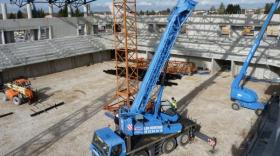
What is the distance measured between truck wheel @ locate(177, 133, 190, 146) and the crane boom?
7.74 feet

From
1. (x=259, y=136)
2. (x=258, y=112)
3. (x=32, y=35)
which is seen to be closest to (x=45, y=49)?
(x=32, y=35)

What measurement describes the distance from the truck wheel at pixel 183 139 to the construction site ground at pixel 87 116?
271 mm

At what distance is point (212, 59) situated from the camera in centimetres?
2452

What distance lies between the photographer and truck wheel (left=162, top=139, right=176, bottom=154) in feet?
38.8

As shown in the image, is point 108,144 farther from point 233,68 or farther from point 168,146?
point 233,68

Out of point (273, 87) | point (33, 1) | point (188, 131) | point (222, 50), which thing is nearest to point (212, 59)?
point (222, 50)

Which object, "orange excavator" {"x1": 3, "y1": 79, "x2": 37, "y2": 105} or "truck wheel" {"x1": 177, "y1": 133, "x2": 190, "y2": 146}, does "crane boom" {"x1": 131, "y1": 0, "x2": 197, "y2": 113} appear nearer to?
"truck wheel" {"x1": 177, "y1": 133, "x2": 190, "y2": 146}

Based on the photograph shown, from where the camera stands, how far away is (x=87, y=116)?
16141 mm

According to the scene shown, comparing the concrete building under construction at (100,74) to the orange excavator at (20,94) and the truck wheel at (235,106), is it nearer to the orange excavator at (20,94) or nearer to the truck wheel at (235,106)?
the truck wheel at (235,106)

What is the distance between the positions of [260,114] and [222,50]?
10.1m

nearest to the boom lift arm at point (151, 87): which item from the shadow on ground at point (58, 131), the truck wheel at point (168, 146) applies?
the truck wheel at point (168, 146)

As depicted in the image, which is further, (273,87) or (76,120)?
(273,87)

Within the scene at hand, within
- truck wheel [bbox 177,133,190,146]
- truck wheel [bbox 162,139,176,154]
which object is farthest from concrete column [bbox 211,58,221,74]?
truck wheel [bbox 162,139,176,154]

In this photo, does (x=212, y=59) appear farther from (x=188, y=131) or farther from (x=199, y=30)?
(x=188, y=131)
